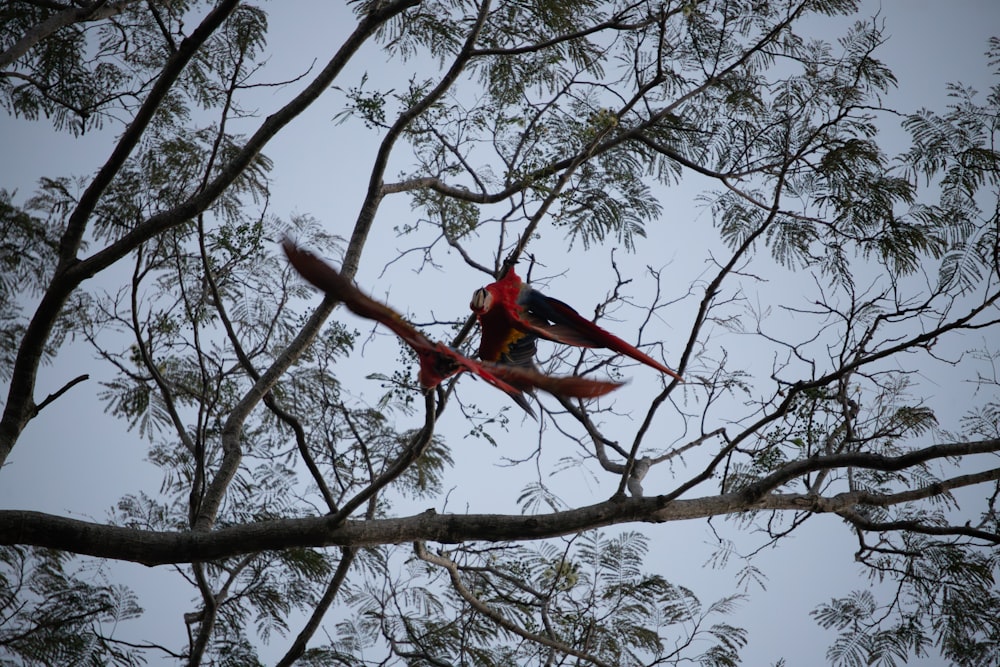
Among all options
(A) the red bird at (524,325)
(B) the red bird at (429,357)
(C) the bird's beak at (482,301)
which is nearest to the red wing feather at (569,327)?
(A) the red bird at (524,325)

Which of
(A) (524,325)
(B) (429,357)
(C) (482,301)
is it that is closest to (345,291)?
(B) (429,357)

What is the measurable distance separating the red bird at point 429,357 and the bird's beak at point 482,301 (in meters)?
0.27

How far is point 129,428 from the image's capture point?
3.98 m

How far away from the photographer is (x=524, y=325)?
241 cm

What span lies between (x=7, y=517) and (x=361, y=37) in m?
1.90

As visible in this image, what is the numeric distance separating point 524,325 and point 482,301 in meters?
0.15

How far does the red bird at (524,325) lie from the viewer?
2.40m

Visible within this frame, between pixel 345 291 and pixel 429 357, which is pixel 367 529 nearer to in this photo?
pixel 429 357

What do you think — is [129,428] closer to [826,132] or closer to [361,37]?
[361,37]

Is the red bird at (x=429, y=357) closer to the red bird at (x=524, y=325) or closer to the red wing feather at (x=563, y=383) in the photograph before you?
the red wing feather at (x=563, y=383)

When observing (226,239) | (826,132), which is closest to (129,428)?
(226,239)

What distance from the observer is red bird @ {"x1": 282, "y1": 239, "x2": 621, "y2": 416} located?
1.91 meters

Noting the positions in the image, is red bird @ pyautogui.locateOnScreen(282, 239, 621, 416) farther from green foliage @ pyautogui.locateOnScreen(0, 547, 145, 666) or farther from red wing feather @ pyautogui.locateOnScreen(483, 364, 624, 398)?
green foliage @ pyautogui.locateOnScreen(0, 547, 145, 666)

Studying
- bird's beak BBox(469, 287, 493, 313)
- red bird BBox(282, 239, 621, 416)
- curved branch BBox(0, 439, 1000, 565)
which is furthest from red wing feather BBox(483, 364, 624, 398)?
curved branch BBox(0, 439, 1000, 565)
